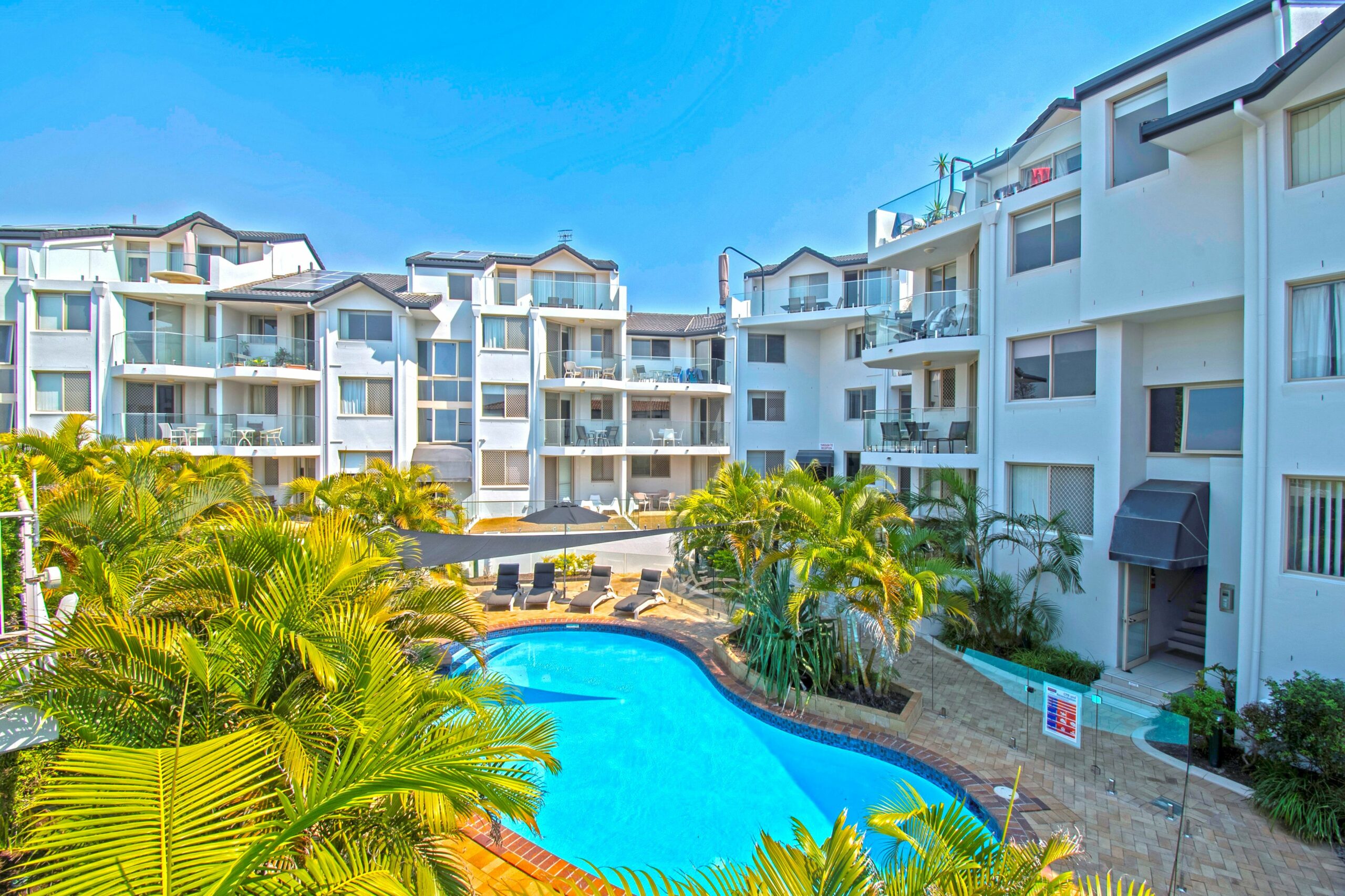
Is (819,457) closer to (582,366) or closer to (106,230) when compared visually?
(582,366)

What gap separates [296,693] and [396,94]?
2060 cm

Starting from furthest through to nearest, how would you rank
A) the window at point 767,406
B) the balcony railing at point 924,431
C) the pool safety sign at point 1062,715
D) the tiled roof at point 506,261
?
1. the window at point 767,406
2. the tiled roof at point 506,261
3. the balcony railing at point 924,431
4. the pool safety sign at point 1062,715

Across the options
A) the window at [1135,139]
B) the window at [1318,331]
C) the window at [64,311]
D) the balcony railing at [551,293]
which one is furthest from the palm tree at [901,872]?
the window at [64,311]

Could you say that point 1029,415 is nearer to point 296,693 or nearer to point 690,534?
point 690,534

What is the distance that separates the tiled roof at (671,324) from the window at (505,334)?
4517 mm

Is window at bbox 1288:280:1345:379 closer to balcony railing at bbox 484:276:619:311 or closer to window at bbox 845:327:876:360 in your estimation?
window at bbox 845:327:876:360

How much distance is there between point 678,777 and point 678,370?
19.9 metres

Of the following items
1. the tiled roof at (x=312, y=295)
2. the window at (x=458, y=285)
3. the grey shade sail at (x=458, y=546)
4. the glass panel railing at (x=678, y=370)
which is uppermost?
the window at (x=458, y=285)

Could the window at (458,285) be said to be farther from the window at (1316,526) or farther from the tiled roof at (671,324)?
the window at (1316,526)

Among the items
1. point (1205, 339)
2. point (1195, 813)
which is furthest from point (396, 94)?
point (1195, 813)

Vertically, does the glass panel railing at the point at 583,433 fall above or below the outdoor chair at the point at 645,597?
above

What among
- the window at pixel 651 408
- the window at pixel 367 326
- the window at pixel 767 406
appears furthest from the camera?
the window at pixel 651 408

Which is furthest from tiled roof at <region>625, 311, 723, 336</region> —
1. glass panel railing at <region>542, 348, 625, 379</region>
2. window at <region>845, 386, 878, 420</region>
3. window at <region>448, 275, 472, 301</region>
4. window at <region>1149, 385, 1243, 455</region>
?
window at <region>1149, 385, 1243, 455</region>

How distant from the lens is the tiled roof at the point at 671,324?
29.0 metres
